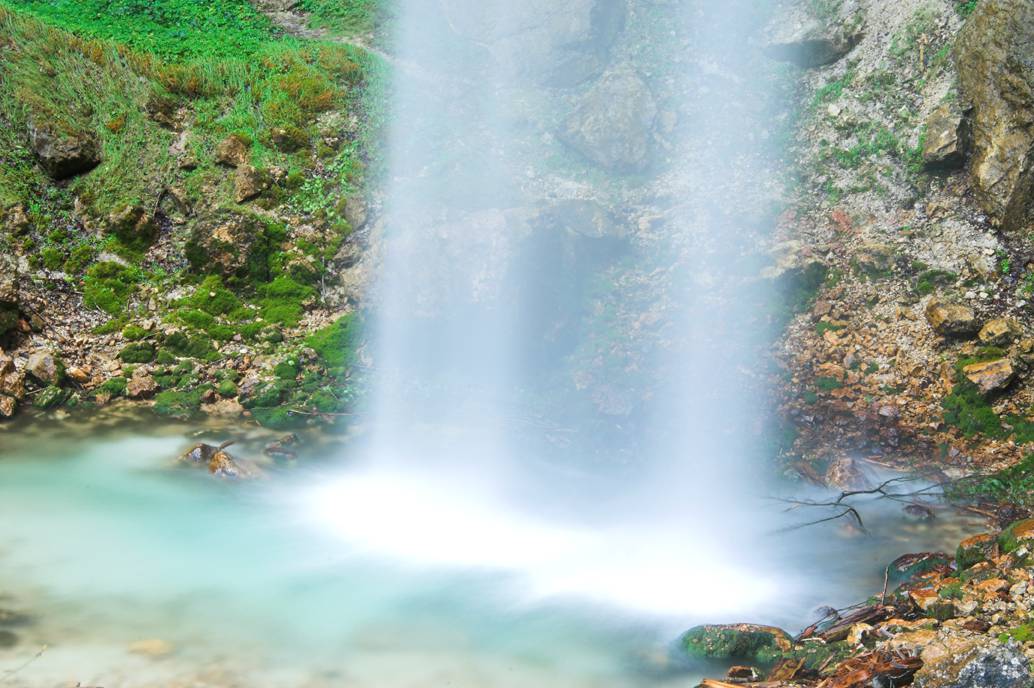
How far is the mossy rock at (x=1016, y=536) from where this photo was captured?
539cm

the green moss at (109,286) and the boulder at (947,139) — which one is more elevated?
the boulder at (947,139)

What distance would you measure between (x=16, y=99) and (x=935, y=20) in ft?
38.3

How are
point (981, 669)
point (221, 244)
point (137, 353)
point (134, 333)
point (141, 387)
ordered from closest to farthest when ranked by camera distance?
point (981, 669), point (141, 387), point (137, 353), point (134, 333), point (221, 244)

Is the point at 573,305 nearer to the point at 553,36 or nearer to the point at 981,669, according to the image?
the point at 553,36

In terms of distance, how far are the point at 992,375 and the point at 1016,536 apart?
2645 millimetres

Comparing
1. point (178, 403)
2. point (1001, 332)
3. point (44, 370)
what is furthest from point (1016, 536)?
point (44, 370)

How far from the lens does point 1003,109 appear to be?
8844 millimetres

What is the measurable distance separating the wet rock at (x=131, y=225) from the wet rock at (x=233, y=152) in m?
1.24

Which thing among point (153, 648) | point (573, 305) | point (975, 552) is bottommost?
point (153, 648)

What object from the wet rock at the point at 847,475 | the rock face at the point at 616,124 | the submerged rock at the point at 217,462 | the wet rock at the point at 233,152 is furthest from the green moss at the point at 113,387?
the wet rock at the point at 847,475

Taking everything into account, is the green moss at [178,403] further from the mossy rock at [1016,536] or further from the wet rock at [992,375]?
the wet rock at [992,375]

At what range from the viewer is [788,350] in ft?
29.1

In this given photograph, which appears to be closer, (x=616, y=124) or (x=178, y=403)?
(x=178, y=403)

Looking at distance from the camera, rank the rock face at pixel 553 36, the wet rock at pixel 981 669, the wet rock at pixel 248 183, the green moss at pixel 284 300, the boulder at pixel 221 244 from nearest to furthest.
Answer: the wet rock at pixel 981 669, the green moss at pixel 284 300, the boulder at pixel 221 244, the wet rock at pixel 248 183, the rock face at pixel 553 36
